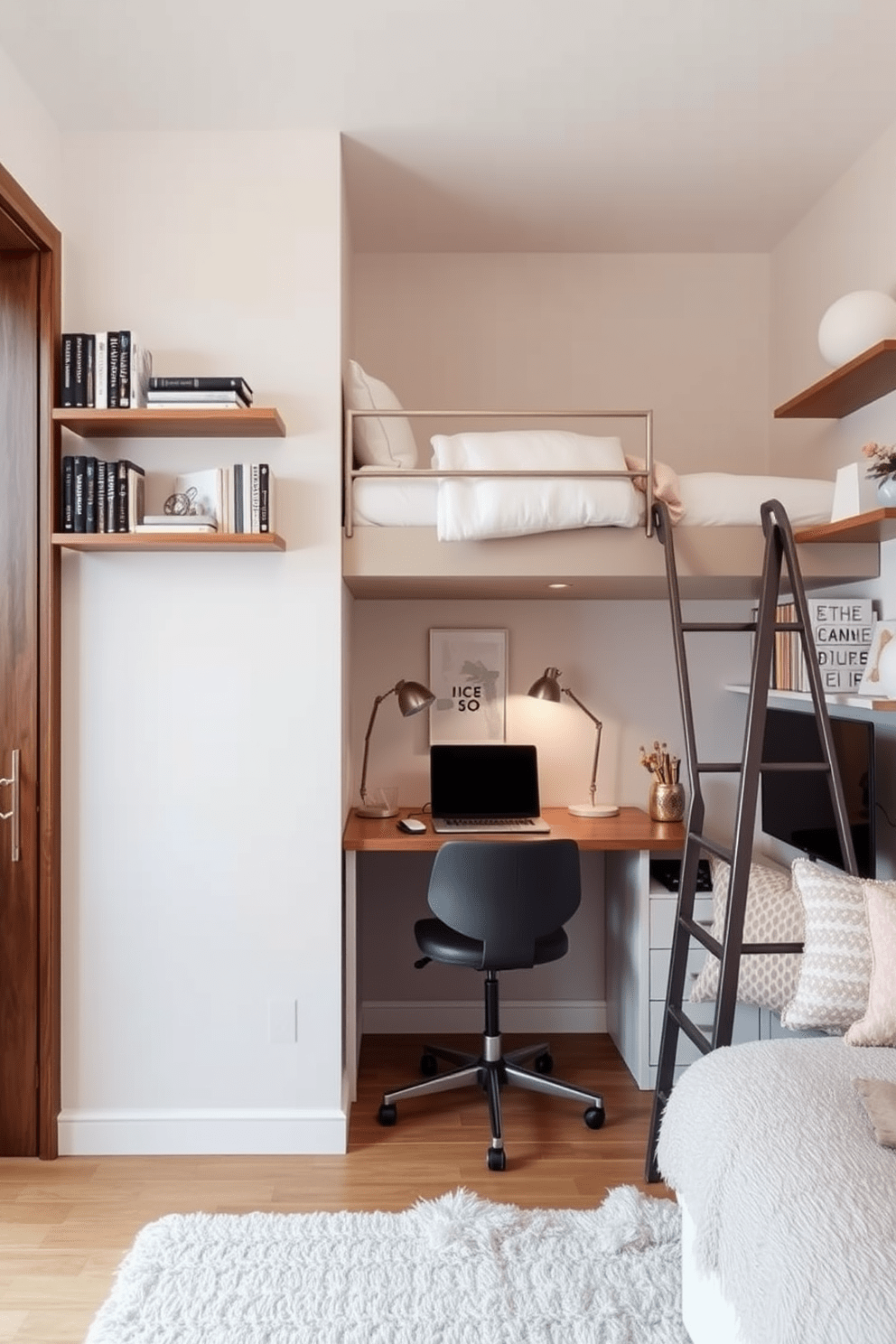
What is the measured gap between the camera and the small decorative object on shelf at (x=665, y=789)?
3531mm

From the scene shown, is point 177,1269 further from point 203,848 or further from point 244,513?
point 244,513

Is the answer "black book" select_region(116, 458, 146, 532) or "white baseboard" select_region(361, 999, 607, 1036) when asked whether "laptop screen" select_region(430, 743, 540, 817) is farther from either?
"black book" select_region(116, 458, 146, 532)

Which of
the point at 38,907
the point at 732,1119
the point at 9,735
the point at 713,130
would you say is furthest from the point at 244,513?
the point at 732,1119

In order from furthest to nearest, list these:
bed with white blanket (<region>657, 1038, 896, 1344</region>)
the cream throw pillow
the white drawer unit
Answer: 1. the white drawer unit
2. the cream throw pillow
3. bed with white blanket (<region>657, 1038, 896, 1344</region>)

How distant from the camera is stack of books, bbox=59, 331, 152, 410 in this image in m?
2.77

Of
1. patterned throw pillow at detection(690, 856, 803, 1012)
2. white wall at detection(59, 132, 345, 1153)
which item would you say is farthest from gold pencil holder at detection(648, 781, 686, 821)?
white wall at detection(59, 132, 345, 1153)

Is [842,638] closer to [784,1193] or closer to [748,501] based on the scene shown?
[748,501]

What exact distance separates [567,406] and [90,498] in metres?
1.86

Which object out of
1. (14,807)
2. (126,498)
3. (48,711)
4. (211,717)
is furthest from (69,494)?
(14,807)

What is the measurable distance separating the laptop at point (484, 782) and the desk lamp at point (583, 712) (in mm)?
176

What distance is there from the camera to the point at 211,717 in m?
2.94

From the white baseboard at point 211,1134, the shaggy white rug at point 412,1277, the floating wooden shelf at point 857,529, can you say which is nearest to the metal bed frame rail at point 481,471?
the floating wooden shelf at point 857,529

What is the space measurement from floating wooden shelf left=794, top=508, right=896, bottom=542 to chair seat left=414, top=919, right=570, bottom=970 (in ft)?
4.36

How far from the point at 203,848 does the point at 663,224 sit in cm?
255
